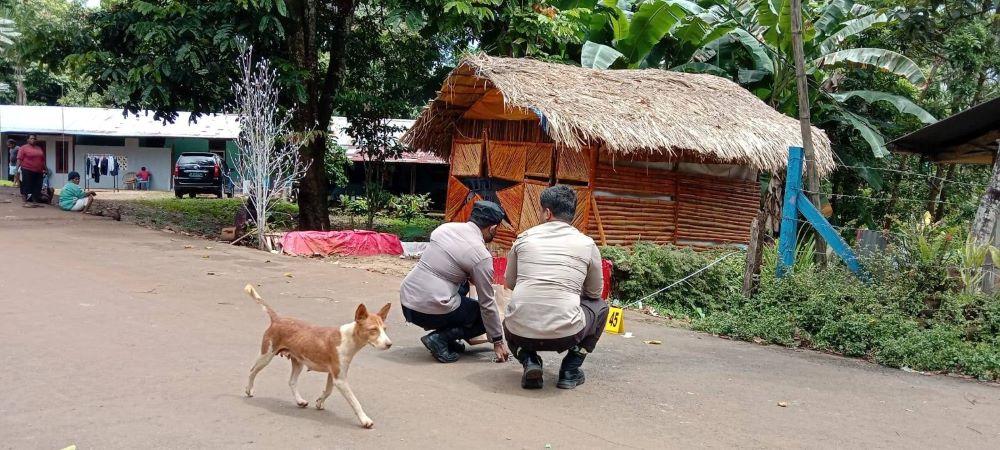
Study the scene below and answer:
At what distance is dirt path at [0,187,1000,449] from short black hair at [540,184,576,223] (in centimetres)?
123

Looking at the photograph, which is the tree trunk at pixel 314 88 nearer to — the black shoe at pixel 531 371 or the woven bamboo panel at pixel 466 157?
the woven bamboo panel at pixel 466 157

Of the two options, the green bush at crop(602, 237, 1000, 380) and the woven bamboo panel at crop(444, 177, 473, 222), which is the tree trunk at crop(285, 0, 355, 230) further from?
the green bush at crop(602, 237, 1000, 380)

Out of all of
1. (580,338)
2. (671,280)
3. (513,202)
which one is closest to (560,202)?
(580,338)

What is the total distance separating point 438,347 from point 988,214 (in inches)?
221

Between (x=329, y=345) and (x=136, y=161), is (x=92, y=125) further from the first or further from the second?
(x=329, y=345)

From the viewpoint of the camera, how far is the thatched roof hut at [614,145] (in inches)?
466

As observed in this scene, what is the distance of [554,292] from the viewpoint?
5.50 meters

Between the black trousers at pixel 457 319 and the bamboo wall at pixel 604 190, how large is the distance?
6068mm

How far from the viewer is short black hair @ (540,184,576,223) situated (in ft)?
18.6

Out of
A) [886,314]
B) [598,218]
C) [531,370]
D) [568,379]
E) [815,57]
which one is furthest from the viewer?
[815,57]

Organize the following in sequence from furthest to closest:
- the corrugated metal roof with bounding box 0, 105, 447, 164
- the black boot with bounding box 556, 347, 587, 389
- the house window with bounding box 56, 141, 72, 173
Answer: the house window with bounding box 56, 141, 72, 173 < the corrugated metal roof with bounding box 0, 105, 447, 164 < the black boot with bounding box 556, 347, 587, 389

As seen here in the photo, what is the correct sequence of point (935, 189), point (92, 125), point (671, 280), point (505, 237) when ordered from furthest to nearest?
point (92, 125)
point (935, 189)
point (505, 237)
point (671, 280)

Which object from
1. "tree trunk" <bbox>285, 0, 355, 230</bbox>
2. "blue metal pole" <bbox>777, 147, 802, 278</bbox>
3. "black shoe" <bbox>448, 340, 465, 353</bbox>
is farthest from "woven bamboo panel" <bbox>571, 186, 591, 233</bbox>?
"black shoe" <bbox>448, 340, 465, 353</bbox>

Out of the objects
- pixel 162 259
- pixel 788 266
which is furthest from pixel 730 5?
pixel 162 259
